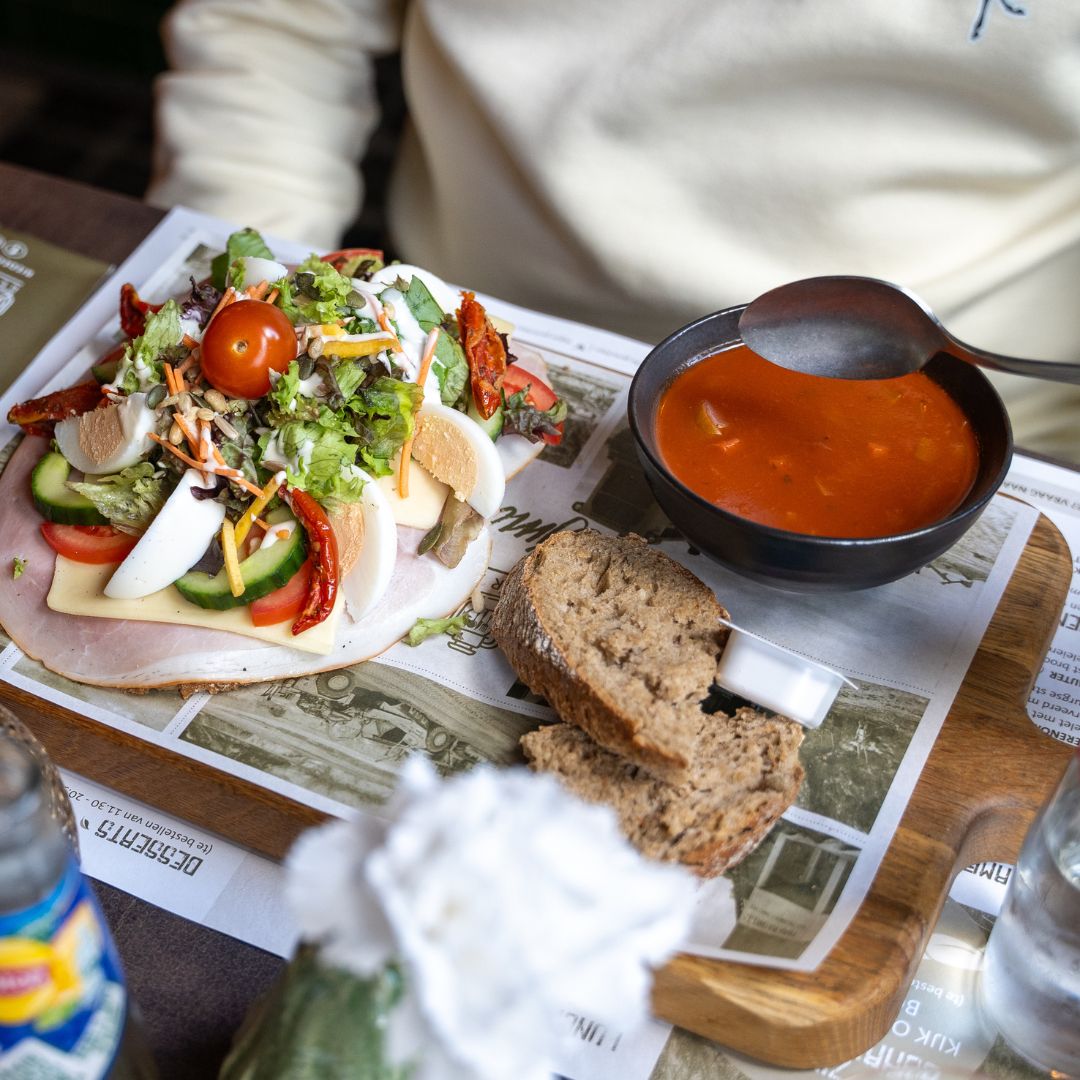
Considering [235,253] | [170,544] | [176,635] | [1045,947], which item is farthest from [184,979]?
[235,253]

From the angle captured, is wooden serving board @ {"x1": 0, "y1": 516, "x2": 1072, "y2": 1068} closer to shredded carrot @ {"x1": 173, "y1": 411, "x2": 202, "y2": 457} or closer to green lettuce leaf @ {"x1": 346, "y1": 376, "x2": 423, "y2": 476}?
shredded carrot @ {"x1": 173, "y1": 411, "x2": 202, "y2": 457}

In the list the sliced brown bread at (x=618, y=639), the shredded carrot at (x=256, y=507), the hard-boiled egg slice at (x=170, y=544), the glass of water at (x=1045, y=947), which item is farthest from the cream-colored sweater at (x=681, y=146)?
the glass of water at (x=1045, y=947)

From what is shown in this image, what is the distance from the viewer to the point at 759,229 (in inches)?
102

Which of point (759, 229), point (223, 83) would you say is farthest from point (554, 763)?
point (223, 83)

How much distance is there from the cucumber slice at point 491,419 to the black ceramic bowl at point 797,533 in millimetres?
339

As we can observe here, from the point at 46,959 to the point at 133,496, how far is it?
1.07m

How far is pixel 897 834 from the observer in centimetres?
165

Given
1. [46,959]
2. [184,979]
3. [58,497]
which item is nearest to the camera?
[46,959]

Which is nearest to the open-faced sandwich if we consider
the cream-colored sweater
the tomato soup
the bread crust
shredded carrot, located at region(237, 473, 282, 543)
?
shredded carrot, located at region(237, 473, 282, 543)

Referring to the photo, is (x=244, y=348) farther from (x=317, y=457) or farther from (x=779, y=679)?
(x=779, y=679)

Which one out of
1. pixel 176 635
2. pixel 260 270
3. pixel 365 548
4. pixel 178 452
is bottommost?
pixel 176 635

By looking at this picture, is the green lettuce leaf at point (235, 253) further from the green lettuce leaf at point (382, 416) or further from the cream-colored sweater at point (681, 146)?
the cream-colored sweater at point (681, 146)

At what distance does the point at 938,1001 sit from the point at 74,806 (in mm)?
1345

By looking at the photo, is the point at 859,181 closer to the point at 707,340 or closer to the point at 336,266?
the point at 707,340
